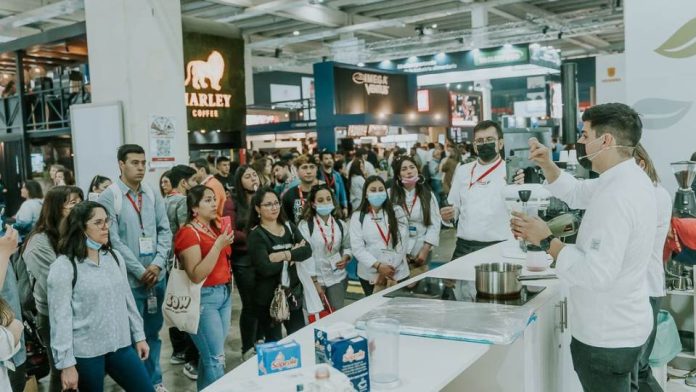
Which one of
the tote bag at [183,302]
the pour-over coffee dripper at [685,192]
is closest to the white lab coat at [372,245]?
the tote bag at [183,302]

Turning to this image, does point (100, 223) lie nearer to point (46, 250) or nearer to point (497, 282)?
point (46, 250)

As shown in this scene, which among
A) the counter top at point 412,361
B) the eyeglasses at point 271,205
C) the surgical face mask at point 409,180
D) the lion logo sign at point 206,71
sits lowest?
the counter top at point 412,361

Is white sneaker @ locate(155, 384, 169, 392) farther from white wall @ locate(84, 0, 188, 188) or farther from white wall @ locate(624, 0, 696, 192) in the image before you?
white wall @ locate(624, 0, 696, 192)

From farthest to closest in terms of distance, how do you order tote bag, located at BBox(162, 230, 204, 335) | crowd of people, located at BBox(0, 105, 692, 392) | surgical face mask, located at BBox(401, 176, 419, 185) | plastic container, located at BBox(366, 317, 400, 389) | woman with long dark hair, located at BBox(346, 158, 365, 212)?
woman with long dark hair, located at BBox(346, 158, 365, 212), surgical face mask, located at BBox(401, 176, 419, 185), tote bag, located at BBox(162, 230, 204, 335), crowd of people, located at BBox(0, 105, 692, 392), plastic container, located at BBox(366, 317, 400, 389)

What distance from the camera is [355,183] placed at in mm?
8398

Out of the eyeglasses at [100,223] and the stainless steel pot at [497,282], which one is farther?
the eyeglasses at [100,223]

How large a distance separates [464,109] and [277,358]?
19.6m

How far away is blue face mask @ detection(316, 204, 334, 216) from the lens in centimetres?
412

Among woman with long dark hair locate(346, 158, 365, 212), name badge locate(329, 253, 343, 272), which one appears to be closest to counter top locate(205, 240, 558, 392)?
name badge locate(329, 253, 343, 272)

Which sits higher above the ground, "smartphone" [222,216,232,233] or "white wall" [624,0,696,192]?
"white wall" [624,0,696,192]

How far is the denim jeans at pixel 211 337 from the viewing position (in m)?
3.31

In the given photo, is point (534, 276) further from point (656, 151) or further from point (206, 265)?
point (656, 151)

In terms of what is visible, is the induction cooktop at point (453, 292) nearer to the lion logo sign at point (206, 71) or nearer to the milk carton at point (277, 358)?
the milk carton at point (277, 358)

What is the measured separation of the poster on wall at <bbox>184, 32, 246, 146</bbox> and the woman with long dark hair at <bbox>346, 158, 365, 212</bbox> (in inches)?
67.9
